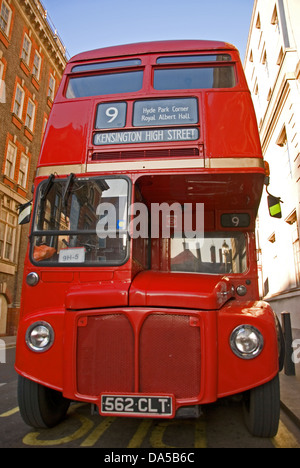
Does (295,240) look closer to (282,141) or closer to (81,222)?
(282,141)

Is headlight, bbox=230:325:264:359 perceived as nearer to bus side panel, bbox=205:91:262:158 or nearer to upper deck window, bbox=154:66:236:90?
bus side panel, bbox=205:91:262:158

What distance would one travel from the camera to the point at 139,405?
2.73 metres

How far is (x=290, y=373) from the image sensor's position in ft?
20.4

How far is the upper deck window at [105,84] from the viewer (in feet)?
14.9

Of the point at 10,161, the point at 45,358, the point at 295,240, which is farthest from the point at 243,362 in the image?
the point at 10,161

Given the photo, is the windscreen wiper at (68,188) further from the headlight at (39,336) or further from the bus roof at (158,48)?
the bus roof at (158,48)

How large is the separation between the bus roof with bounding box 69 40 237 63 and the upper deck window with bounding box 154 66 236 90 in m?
0.40

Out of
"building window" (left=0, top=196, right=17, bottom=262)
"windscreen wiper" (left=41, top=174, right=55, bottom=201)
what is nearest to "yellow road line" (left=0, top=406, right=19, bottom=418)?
"windscreen wiper" (left=41, top=174, right=55, bottom=201)

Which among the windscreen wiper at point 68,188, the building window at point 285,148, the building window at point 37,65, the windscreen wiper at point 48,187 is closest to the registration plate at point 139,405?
the windscreen wiper at point 68,188

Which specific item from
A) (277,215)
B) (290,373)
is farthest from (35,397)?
(290,373)

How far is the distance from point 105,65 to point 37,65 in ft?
62.3
